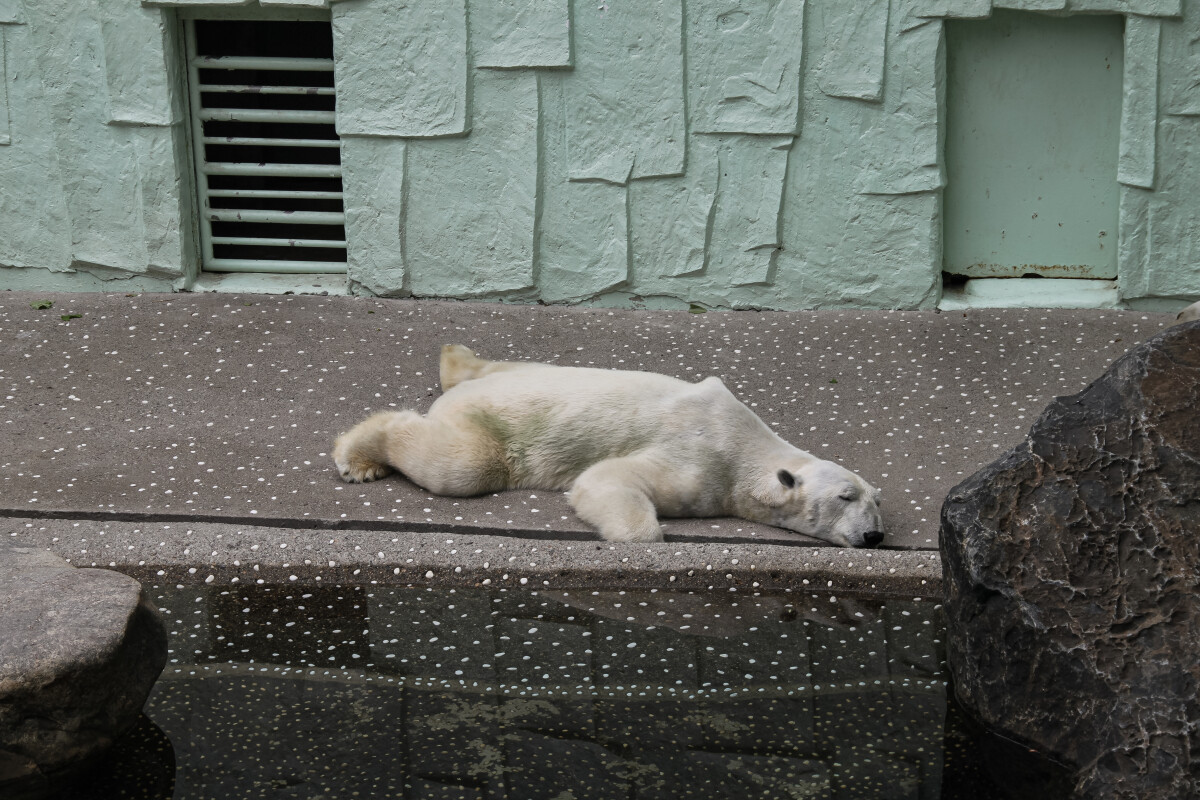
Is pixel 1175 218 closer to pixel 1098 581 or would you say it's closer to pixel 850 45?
pixel 850 45

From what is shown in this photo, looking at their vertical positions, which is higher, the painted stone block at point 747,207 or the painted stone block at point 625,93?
the painted stone block at point 625,93

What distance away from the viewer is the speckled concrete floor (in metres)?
4.05

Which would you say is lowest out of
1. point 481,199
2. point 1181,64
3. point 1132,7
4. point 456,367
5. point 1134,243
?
point 456,367

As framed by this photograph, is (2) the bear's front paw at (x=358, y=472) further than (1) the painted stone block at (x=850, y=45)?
No

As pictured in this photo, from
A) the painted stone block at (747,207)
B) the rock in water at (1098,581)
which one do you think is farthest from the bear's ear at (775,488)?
the painted stone block at (747,207)

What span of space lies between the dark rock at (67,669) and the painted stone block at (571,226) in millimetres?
3721

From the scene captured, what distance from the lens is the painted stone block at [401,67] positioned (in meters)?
5.91

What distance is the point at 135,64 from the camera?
6.00 meters

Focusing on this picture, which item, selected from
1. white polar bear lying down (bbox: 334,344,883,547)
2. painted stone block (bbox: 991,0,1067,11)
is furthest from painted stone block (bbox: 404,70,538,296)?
painted stone block (bbox: 991,0,1067,11)

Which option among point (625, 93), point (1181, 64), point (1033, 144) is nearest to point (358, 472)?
point (625, 93)

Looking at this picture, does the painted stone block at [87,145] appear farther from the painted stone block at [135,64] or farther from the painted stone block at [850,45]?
the painted stone block at [850,45]

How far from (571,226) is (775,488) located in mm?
2583

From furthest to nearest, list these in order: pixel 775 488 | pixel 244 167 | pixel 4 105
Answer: pixel 244 167 < pixel 4 105 < pixel 775 488

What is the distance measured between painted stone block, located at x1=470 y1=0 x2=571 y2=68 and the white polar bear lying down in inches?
85.4
